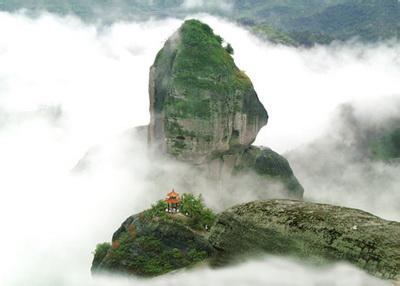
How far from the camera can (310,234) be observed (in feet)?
38.6

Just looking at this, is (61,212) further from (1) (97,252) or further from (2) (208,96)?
(1) (97,252)

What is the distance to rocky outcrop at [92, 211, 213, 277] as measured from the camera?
36.9m

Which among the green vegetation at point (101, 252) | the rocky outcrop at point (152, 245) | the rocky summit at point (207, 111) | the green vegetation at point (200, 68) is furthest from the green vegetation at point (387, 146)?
the rocky outcrop at point (152, 245)

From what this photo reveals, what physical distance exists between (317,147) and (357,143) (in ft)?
25.5

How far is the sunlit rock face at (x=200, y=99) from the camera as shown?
7106 centimetres

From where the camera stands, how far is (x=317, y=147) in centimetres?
11956

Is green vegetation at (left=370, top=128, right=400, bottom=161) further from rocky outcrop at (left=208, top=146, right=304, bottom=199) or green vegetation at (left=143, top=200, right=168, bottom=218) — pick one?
green vegetation at (left=143, top=200, right=168, bottom=218)

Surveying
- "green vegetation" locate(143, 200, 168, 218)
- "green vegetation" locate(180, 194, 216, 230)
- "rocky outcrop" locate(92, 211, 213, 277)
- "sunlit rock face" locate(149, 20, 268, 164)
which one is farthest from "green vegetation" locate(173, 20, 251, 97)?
"rocky outcrop" locate(92, 211, 213, 277)

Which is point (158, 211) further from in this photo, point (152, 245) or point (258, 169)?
Result: point (258, 169)

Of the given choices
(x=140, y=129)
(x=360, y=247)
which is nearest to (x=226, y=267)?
(x=360, y=247)

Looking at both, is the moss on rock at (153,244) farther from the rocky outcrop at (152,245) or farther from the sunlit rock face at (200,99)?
the sunlit rock face at (200,99)

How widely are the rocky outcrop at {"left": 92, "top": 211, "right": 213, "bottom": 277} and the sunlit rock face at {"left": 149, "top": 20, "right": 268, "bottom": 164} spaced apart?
24.2 meters

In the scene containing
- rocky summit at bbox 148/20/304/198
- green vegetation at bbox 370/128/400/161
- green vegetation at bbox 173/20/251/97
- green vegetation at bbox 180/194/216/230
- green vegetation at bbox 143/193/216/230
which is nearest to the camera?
green vegetation at bbox 180/194/216/230

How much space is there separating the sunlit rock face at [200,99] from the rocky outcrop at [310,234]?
56.9 metres
